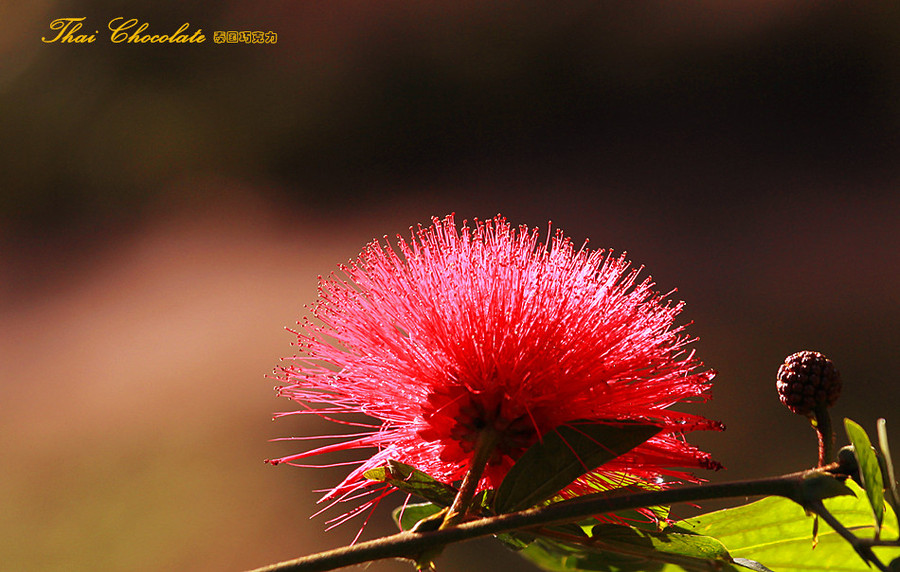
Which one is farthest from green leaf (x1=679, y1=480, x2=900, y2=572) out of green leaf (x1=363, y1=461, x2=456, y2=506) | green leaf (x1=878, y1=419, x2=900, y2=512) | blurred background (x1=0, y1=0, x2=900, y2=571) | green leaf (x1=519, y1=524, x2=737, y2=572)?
blurred background (x1=0, y1=0, x2=900, y2=571)

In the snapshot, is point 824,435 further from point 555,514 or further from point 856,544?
point 555,514

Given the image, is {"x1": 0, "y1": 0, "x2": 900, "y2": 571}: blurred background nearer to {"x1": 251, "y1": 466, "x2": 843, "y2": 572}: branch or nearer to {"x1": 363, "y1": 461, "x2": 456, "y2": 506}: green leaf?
{"x1": 363, "y1": 461, "x2": 456, "y2": 506}: green leaf

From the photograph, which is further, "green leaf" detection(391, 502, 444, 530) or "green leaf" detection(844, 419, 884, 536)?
"green leaf" detection(391, 502, 444, 530)

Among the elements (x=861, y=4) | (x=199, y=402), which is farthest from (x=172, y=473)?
(x=861, y=4)

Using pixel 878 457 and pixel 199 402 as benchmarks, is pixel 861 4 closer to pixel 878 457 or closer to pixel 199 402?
pixel 199 402

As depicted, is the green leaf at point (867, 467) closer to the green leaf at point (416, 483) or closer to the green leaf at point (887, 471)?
the green leaf at point (887, 471)

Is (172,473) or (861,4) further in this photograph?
(861,4)

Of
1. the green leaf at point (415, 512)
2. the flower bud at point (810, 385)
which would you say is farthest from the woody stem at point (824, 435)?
the green leaf at point (415, 512)
